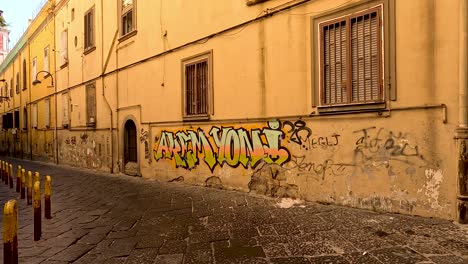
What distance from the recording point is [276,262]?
4016mm

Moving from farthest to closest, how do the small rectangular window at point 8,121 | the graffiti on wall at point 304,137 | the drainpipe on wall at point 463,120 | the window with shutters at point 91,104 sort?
the small rectangular window at point 8,121 < the window with shutters at point 91,104 < the graffiti on wall at point 304,137 < the drainpipe on wall at point 463,120

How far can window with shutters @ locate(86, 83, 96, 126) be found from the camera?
1480 centimetres

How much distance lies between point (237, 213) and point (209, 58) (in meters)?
4.10

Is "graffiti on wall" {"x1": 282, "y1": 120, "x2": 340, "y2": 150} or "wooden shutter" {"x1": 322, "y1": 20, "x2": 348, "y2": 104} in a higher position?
"wooden shutter" {"x1": 322, "y1": 20, "x2": 348, "y2": 104}

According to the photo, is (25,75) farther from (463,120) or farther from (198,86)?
(463,120)

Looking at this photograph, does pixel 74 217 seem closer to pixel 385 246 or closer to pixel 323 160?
pixel 323 160

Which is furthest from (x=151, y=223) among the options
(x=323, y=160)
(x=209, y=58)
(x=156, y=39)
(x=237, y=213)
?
(x=156, y=39)

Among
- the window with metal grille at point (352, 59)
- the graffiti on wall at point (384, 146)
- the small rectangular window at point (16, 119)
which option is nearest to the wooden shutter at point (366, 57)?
the window with metal grille at point (352, 59)

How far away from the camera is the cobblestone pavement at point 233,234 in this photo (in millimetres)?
4215

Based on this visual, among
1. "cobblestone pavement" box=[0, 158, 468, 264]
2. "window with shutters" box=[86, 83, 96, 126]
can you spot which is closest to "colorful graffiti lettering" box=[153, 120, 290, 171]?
"cobblestone pavement" box=[0, 158, 468, 264]

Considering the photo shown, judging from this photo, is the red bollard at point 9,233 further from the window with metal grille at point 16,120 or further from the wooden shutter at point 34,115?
the window with metal grille at point 16,120

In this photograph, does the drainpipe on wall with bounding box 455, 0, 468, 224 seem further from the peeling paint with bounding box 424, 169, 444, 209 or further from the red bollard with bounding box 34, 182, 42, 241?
the red bollard with bounding box 34, 182, 42, 241

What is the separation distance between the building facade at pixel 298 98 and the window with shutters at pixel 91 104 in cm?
147

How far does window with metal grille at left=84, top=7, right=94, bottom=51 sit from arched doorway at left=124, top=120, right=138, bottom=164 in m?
4.18
